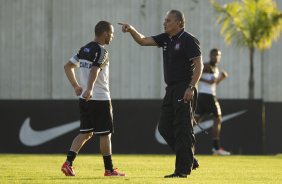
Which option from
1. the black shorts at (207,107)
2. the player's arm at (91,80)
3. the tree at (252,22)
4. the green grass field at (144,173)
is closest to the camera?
the green grass field at (144,173)

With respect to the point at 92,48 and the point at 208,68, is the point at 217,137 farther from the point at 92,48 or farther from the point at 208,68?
the point at 92,48

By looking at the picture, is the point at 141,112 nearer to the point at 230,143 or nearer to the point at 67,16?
the point at 230,143

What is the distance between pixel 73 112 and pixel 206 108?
328 centimetres

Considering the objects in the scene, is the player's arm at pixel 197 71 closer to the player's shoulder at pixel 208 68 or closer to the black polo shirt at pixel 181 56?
the black polo shirt at pixel 181 56

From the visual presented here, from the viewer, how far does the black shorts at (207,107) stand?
19578 millimetres

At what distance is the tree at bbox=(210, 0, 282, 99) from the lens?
94.5 ft

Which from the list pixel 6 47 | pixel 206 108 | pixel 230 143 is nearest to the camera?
pixel 206 108

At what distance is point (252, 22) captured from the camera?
95.2 ft

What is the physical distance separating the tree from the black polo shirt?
58.1 ft

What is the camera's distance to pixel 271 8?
28.8 m

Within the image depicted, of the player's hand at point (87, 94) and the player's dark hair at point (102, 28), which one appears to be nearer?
the player's hand at point (87, 94)

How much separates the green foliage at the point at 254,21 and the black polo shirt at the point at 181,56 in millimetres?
17953

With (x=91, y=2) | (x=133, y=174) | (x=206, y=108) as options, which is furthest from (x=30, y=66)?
(x=133, y=174)

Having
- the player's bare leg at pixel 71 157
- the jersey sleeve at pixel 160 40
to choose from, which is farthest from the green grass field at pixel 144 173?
the jersey sleeve at pixel 160 40
